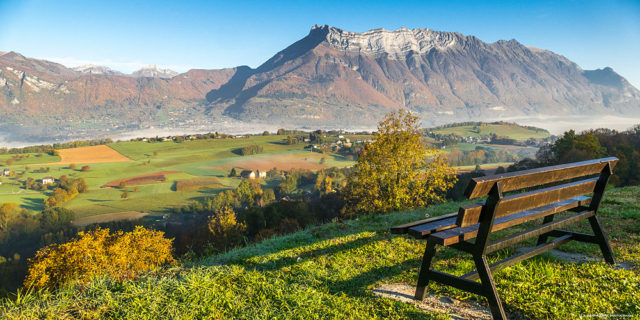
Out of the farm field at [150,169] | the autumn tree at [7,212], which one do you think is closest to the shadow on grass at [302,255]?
the farm field at [150,169]

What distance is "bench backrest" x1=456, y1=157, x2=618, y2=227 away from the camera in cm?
358

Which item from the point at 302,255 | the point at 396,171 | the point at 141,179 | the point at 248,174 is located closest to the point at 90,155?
the point at 141,179

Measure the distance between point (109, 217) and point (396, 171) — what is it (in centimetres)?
8469

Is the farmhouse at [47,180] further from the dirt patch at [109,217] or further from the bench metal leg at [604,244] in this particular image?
the bench metal leg at [604,244]

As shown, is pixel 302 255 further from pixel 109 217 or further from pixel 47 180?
pixel 47 180

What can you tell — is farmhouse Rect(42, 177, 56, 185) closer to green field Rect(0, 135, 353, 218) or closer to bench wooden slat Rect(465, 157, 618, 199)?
green field Rect(0, 135, 353, 218)

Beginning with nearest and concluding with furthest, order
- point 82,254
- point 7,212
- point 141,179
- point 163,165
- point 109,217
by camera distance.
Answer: point 82,254 < point 109,217 < point 7,212 < point 141,179 < point 163,165

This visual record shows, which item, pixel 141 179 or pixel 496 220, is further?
pixel 141 179

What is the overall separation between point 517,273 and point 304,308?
3058 millimetres

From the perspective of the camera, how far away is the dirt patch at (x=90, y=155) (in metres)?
131

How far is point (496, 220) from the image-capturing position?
4.23m

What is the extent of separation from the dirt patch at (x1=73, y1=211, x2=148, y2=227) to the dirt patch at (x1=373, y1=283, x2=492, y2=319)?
8772 cm

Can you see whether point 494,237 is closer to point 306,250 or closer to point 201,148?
point 306,250

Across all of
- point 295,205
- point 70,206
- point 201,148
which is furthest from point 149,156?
point 295,205
